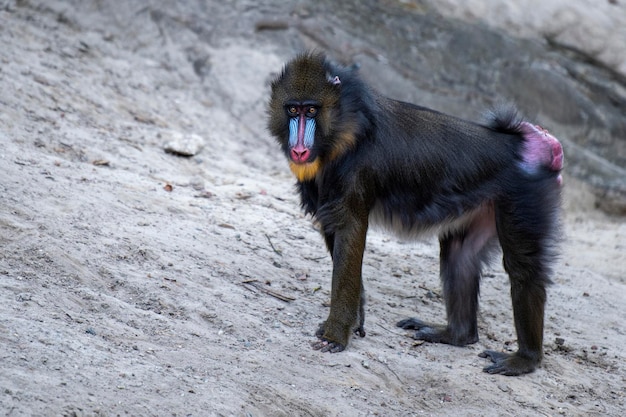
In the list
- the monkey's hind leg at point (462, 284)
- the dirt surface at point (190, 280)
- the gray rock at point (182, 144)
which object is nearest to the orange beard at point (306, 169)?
the dirt surface at point (190, 280)

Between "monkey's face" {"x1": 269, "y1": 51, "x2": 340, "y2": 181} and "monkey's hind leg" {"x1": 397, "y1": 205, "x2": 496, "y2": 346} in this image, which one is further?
"monkey's hind leg" {"x1": 397, "y1": 205, "x2": 496, "y2": 346}

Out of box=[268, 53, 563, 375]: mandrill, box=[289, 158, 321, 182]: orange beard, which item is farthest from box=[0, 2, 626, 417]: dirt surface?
box=[289, 158, 321, 182]: orange beard

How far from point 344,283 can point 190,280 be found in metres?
0.92

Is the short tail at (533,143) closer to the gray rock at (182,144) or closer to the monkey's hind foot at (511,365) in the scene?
the monkey's hind foot at (511,365)

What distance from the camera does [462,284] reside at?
5000 mm

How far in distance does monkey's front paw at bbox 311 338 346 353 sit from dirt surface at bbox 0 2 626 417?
6cm

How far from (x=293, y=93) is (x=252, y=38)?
402 centimetres

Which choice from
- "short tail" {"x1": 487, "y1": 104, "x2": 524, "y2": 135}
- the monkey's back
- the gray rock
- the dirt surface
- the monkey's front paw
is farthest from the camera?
the gray rock

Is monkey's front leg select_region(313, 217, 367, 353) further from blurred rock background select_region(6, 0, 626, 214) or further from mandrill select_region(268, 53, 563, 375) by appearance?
blurred rock background select_region(6, 0, 626, 214)

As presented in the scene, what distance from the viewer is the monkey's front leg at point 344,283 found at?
4.46 metres

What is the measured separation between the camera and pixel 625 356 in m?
5.16

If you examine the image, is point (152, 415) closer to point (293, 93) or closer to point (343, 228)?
point (343, 228)

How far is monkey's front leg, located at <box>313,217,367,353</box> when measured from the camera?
446cm

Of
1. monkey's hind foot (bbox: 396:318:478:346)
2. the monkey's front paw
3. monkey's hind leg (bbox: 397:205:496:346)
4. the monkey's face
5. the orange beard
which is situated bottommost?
monkey's hind foot (bbox: 396:318:478:346)
